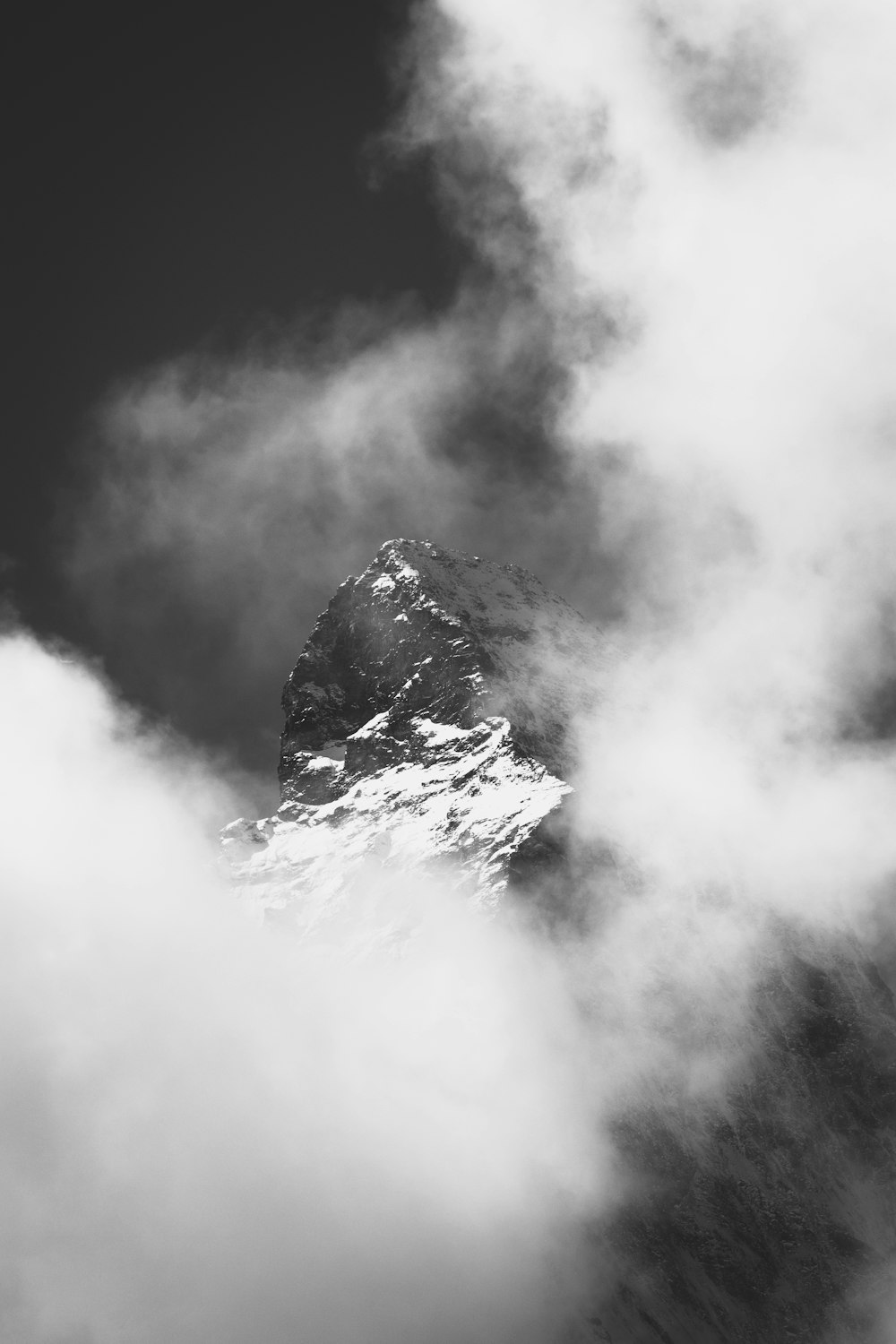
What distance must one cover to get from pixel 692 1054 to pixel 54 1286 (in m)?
76.7

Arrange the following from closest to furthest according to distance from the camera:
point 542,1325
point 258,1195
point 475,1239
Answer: point 542,1325, point 475,1239, point 258,1195

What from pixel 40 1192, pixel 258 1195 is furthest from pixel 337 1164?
pixel 40 1192

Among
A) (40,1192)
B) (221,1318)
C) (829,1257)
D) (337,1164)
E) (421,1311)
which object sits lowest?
(829,1257)

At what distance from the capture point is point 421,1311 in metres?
166

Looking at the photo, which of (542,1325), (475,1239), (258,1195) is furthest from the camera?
(258,1195)

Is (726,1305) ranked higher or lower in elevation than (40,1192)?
lower

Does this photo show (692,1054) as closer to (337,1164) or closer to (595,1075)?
(595,1075)

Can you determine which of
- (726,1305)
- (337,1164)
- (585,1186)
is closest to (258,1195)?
(337,1164)

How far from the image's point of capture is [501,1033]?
648 feet

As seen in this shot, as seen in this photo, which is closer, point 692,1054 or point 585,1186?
point 585,1186

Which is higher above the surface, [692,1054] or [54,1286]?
[54,1286]

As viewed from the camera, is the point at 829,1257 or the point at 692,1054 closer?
the point at 829,1257

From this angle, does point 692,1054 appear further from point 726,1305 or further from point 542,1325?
point 542,1325

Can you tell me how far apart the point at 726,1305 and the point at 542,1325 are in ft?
73.7
